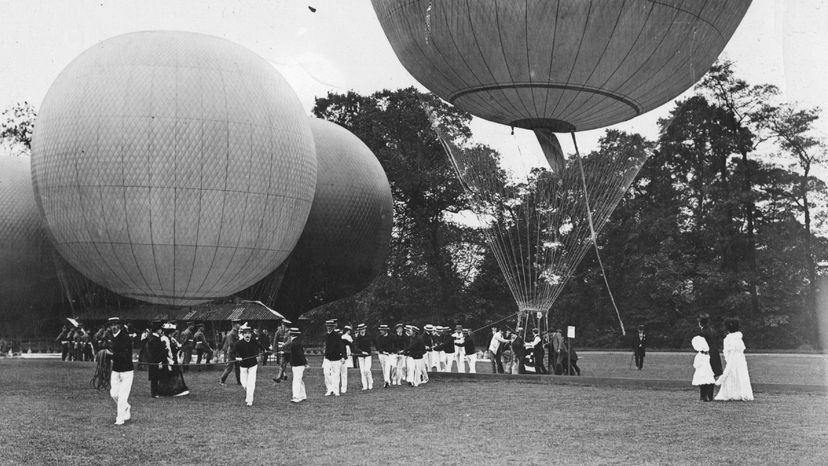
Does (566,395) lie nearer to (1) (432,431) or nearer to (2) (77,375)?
(1) (432,431)

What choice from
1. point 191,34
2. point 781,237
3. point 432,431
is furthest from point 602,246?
point 432,431

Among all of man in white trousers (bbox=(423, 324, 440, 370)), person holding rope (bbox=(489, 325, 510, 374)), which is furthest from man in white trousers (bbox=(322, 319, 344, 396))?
person holding rope (bbox=(489, 325, 510, 374))

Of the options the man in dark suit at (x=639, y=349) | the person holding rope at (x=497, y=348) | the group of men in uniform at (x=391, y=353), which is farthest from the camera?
the man in dark suit at (x=639, y=349)

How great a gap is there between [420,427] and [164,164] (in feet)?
37.5

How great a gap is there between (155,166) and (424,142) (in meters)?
28.2

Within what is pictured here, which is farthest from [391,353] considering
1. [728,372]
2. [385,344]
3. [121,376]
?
[121,376]

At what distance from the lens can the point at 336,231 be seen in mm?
28625

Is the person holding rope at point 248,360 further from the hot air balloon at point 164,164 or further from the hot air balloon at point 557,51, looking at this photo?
the hot air balloon at point 164,164

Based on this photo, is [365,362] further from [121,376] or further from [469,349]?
[121,376]

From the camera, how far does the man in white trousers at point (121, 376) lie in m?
11.2

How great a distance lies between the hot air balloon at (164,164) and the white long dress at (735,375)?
471 inches

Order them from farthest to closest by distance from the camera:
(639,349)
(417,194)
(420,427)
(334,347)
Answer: (417,194) < (639,349) < (334,347) < (420,427)

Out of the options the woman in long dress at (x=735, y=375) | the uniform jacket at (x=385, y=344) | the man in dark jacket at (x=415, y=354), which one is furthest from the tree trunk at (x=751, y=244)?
the woman in long dress at (x=735, y=375)

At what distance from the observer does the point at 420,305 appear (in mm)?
45000
